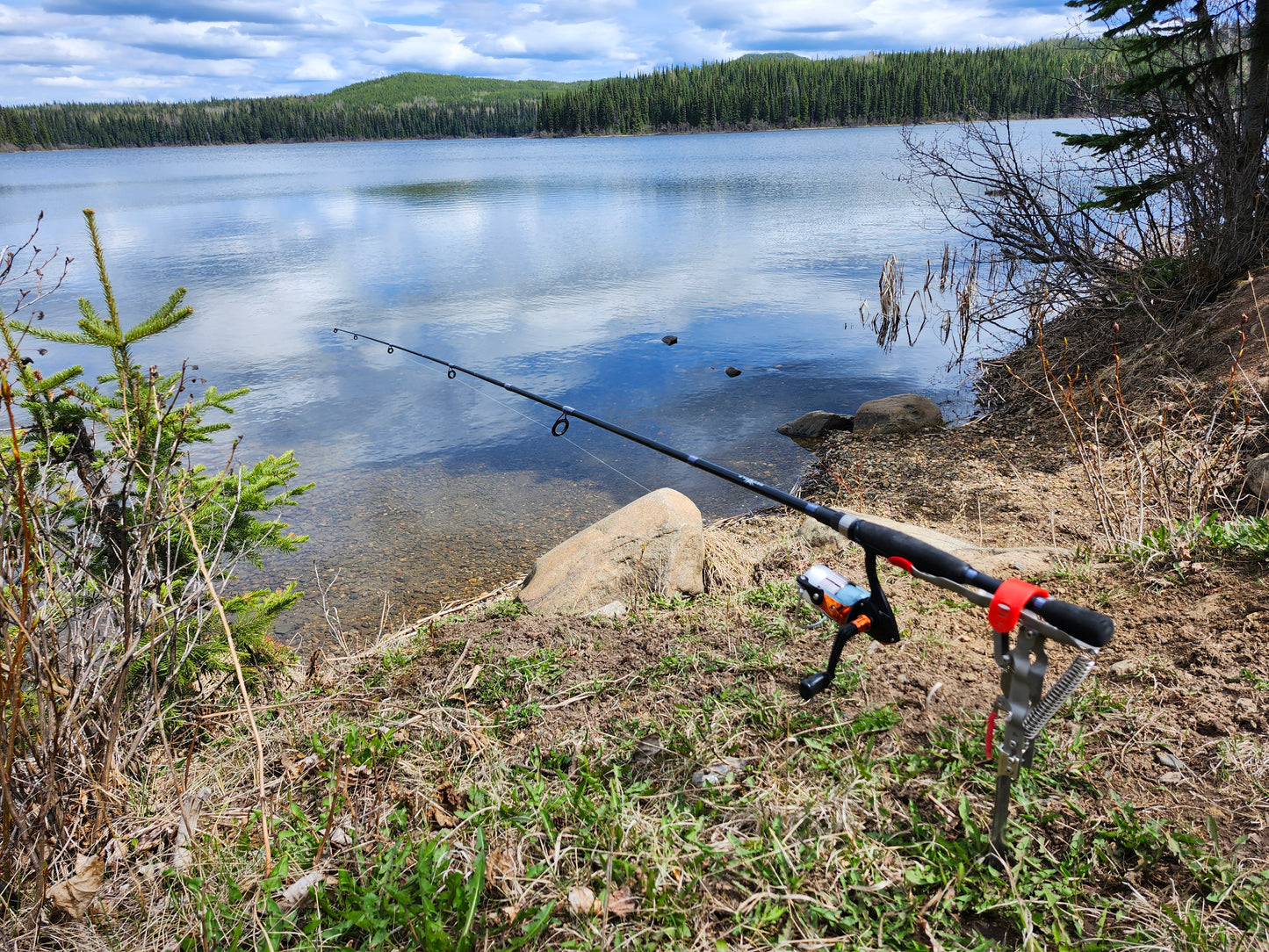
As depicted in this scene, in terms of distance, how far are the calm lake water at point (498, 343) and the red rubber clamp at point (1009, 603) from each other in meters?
5.43

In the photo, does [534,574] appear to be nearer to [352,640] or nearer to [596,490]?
[352,640]

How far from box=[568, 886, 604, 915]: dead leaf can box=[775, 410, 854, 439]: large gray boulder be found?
326 inches

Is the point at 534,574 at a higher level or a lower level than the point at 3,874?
lower

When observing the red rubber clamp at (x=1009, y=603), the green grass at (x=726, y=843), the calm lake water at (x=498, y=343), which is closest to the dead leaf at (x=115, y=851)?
the green grass at (x=726, y=843)

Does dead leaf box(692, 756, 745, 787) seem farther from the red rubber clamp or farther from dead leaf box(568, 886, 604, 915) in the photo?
the red rubber clamp

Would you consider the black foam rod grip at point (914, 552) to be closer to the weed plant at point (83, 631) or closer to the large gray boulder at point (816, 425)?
the weed plant at point (83, 631)

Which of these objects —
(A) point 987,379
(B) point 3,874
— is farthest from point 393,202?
(B) point 3,874

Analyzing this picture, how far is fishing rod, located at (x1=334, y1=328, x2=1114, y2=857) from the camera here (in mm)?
1654

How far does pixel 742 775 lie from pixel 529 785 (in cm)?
70

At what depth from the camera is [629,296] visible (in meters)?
17.0

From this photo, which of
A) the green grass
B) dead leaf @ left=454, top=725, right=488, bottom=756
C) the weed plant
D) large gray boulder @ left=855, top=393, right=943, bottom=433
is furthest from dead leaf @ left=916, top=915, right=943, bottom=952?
large gray boulder @ left=855, top=393, right=943, bottom=433

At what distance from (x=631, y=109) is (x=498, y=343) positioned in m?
103

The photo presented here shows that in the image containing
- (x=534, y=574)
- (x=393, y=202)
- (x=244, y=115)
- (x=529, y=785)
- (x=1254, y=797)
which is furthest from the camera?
(x=244, y=115)

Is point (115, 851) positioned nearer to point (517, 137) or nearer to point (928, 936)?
point (928, 936)
